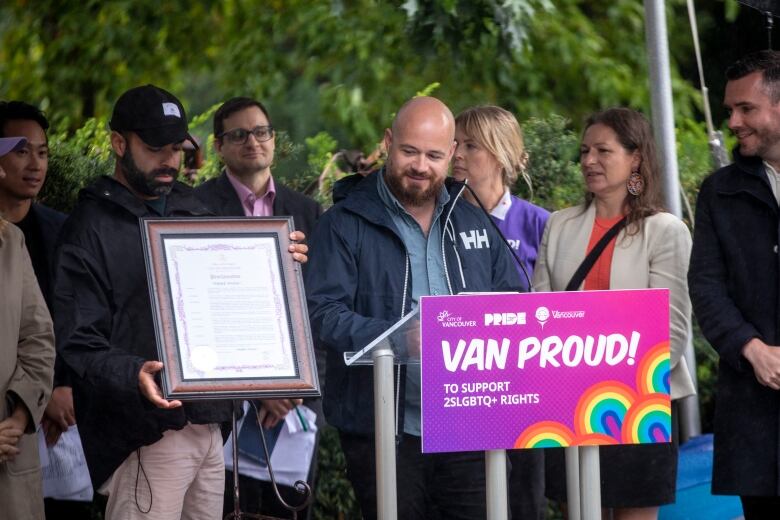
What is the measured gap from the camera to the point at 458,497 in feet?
14.9

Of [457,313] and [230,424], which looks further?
[230,424]

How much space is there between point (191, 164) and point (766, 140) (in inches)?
132

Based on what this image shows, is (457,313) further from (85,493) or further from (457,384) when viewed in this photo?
(85,493)

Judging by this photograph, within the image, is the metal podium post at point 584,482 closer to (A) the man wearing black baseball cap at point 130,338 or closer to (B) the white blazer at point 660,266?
(B) the white blazer at point 660,266

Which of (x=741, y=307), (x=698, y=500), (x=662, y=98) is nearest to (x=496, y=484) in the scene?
(x=741, y=307)

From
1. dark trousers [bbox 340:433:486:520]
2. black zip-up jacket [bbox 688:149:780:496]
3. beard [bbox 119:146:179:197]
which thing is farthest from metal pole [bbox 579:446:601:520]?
beard [bbox 119:146:179:197]

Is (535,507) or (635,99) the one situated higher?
(635,99)

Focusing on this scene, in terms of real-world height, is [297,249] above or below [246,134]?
below

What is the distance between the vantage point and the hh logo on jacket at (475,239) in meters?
4.70

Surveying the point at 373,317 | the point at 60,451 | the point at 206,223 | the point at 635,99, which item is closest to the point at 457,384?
the point at 373,317

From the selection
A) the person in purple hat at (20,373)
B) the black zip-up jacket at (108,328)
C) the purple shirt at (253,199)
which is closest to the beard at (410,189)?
the black zip-up jacket at (108,328)

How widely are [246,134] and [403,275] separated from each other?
1.61m

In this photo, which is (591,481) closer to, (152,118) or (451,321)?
(451,321)

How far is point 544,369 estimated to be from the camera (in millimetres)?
3918
